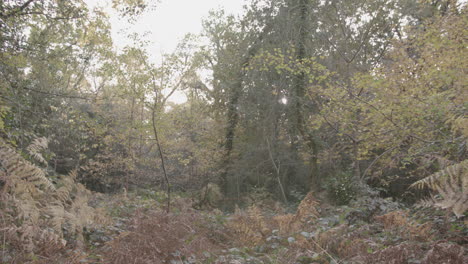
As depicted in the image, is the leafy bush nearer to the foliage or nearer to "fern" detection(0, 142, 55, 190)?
the foliage

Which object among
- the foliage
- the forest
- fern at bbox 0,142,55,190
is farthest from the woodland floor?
fern at bbox 0,142,55,190

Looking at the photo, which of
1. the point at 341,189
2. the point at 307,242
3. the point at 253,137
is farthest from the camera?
the point at 253,137

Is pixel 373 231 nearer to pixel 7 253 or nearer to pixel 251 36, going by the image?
pixel 7 253

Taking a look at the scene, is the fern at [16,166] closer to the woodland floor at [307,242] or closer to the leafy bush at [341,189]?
the woodland floor at [307,242]

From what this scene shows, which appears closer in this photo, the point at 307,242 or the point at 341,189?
the point at 307,242

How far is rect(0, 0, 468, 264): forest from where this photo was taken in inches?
132

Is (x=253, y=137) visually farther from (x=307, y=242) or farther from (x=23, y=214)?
(x=23, y=214)

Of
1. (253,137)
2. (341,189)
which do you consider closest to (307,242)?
(341,189)

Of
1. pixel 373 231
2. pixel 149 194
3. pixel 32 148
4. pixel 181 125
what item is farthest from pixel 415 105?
pixel 181 125

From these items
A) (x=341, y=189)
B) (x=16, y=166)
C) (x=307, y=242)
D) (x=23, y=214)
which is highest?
(x=16, y=166)

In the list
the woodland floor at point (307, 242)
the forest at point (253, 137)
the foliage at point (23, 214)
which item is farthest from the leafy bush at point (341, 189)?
the foliage at point (23, 214)

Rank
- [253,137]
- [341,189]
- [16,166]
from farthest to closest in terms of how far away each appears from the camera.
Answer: [253,137] → [341,189] → [16,166]

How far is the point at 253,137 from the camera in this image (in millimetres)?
14461

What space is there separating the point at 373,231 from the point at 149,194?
8882 mm
